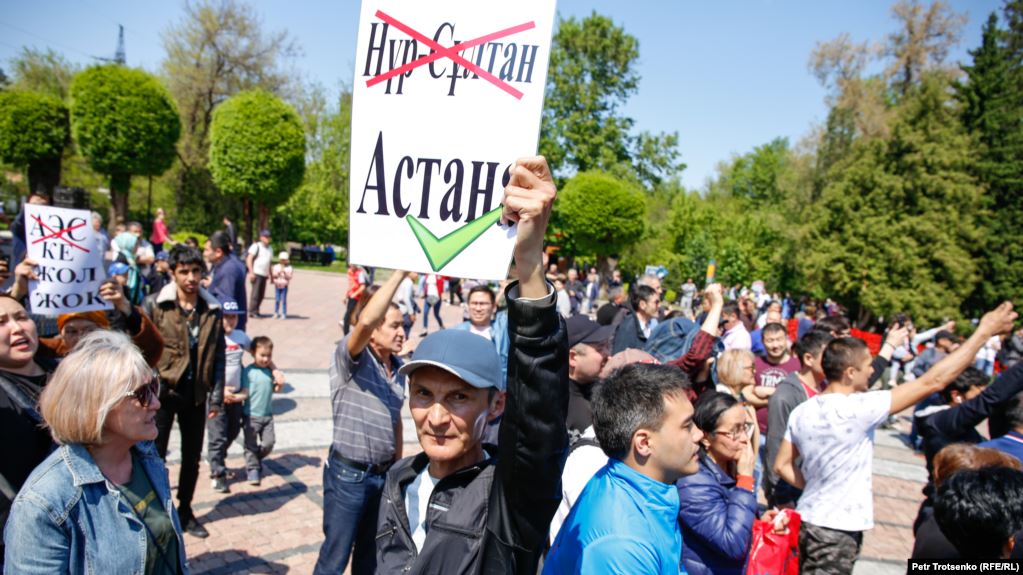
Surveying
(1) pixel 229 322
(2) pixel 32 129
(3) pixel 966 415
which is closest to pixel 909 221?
(3) pixel 966 415

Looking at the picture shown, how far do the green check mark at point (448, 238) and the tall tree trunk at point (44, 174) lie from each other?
29.3 m

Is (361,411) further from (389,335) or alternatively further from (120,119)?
(120,119)

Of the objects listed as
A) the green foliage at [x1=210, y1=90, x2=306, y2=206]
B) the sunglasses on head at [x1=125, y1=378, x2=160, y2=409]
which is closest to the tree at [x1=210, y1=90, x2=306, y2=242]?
the green foliage at [x1=210, y1=90, x2=306, y2=206]

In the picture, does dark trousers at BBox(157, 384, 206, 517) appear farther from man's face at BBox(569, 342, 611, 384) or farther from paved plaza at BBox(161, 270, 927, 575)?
man's face at BBox(569, 342, 611, 384)

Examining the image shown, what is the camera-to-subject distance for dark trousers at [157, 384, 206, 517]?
439cm

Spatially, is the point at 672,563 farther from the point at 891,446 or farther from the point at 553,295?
the point at 891,446

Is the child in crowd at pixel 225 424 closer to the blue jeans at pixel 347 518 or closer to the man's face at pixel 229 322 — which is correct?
the man's face at pixel 229 322

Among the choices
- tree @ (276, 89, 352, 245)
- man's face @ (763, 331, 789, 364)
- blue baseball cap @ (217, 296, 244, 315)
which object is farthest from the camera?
tree @ (276, 89, 352, 245)

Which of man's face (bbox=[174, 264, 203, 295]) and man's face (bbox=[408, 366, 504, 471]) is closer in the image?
man's face (bbox=[408, 366, 504, 471])

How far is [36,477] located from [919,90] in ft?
110

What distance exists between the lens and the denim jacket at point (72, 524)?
6.41 ft

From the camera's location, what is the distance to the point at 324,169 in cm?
3762

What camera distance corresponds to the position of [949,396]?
236 inches

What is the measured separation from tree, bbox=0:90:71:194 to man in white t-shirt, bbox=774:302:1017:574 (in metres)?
28.7
